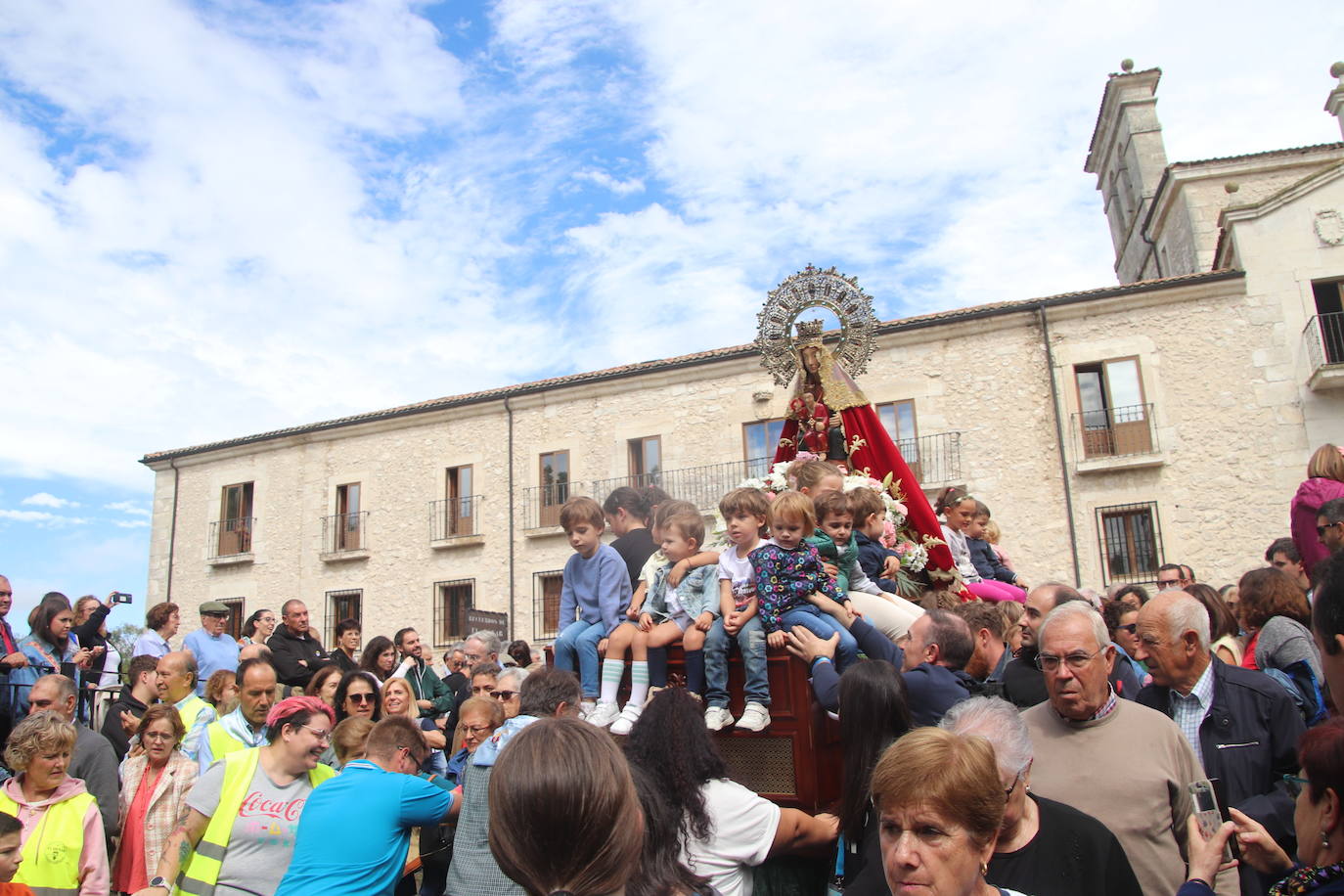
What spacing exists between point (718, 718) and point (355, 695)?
8.40 feet

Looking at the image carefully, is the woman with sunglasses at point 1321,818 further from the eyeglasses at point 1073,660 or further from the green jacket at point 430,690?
the green jacket at point 430,690

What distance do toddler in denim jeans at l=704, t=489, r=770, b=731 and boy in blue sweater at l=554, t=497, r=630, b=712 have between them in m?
0.79

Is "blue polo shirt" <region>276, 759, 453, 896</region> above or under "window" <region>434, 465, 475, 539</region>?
under

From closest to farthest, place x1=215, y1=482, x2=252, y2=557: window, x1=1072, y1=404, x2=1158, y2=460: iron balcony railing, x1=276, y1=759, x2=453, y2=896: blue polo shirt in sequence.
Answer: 1. x1=276, y1=759, x2=453, y2=896: blue polo shirt
2. x1=1072, y1=404, x2=1158, y2=460: iron balcony railing
3. x1=215, y1=482, x2=252, y2=557: window

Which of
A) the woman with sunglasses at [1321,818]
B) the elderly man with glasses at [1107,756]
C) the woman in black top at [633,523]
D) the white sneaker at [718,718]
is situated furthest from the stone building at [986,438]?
the woman with sunglasses at [1321,818]

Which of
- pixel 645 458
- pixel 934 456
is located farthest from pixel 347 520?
pixel 934 456

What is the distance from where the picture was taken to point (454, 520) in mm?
24141

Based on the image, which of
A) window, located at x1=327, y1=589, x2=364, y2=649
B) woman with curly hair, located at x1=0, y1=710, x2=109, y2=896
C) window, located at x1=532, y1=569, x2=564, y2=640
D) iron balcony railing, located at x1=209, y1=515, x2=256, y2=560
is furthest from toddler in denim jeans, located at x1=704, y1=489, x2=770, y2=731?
iron balcony railing, located at x1=209, y1=515, x2=256, y2=560

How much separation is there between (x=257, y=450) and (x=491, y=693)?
22.6 meters

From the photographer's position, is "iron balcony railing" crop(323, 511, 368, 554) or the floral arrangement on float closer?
the floral arrangement on float

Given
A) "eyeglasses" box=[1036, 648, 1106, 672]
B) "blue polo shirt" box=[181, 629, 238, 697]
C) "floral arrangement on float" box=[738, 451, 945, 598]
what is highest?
"floral arrangement on float" box=[738, 451, 945, 598]

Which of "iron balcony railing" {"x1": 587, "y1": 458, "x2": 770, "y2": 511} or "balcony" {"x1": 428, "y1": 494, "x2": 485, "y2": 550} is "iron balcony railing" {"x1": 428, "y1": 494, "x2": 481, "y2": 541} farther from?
"iron balcony railing" {"x1": 587, "y1": 458, "x2": 770, "y2": 511}

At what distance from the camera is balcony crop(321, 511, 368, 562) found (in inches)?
979

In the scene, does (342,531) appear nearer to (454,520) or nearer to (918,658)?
(454,520)
